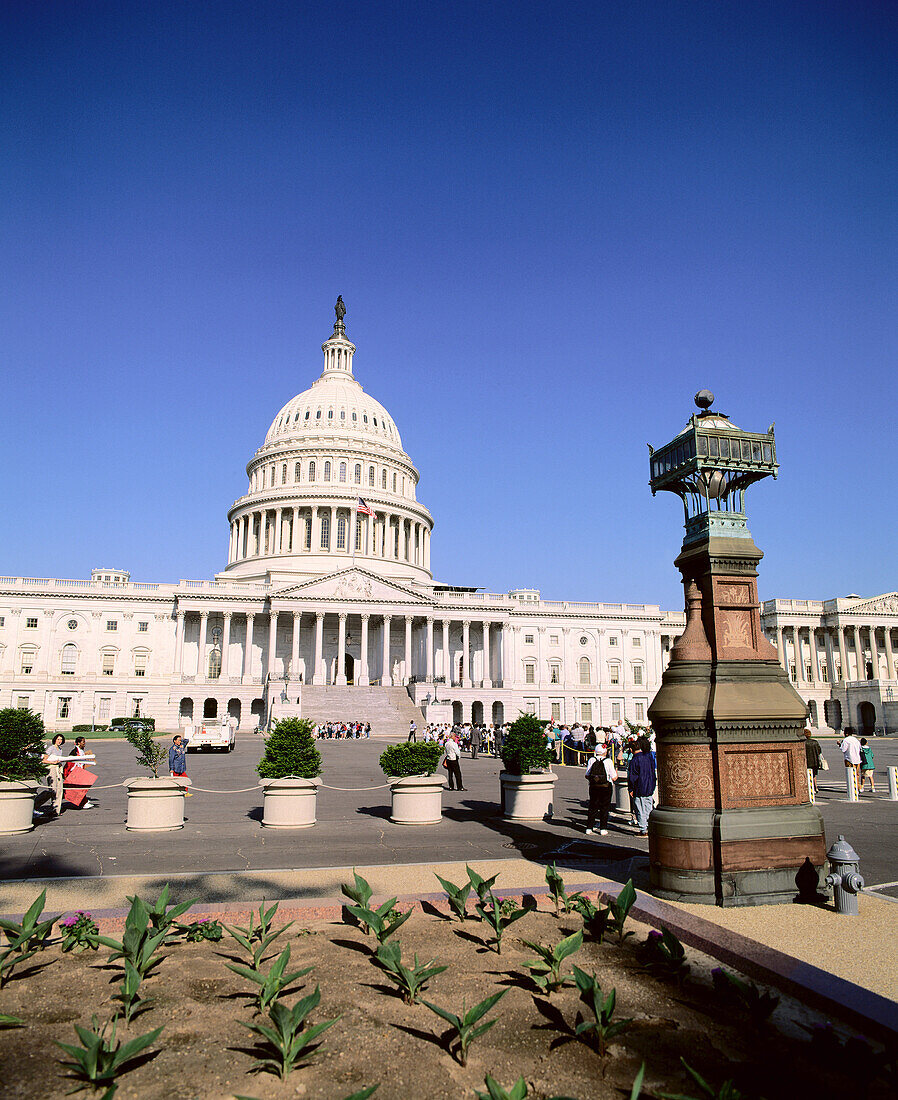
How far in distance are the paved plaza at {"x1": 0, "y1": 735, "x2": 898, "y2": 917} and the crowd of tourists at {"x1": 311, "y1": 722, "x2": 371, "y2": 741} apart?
3293 cm

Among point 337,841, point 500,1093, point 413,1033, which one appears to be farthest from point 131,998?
point 337,841

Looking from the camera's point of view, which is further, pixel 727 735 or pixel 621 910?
pixel 727 735

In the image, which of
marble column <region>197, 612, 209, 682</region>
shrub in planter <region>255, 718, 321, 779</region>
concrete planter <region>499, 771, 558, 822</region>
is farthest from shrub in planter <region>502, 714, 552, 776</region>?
marble column <region>197, 612, 209, 682</region>

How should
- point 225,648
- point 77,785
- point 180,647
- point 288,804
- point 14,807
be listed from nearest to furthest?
1. point 14,807
2. point 288,804
3. point 77,785
4. point 225,648
5. point 180,647

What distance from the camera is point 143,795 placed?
15961mm

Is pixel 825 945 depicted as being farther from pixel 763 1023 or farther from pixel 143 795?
pixel 143 795

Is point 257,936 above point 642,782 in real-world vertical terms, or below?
below

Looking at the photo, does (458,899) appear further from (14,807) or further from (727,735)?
(14,807)

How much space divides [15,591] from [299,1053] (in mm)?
82569

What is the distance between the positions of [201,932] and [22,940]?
5.68ft

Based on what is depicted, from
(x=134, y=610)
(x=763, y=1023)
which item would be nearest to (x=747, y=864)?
(x=763, y=1023)

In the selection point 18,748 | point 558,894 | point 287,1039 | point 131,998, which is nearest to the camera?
point 287,1039

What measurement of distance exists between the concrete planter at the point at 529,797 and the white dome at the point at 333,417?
8619 cm

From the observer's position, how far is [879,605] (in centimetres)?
10194
